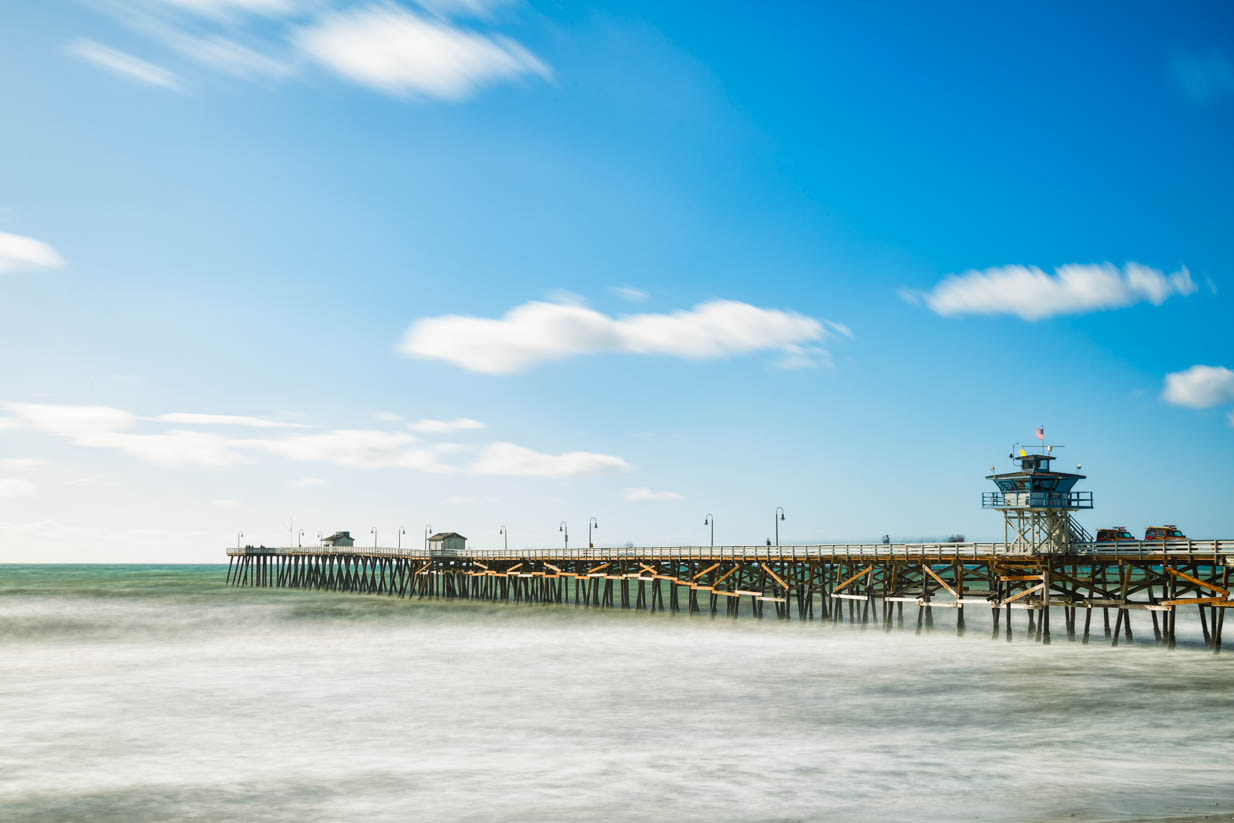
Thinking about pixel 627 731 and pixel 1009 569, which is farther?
pixel 1009 569

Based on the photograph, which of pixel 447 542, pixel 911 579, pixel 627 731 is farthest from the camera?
pixel 447 542

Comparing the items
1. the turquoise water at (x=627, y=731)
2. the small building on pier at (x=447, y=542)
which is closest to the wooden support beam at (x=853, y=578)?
the turquoise water at (x=627, y=731)

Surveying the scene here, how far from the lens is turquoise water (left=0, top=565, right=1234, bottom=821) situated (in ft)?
57.4

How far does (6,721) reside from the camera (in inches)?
1076

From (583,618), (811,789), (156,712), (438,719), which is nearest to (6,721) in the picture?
(156,712)

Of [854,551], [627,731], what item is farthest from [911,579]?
[627,731]

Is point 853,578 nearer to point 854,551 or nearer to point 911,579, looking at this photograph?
point 854,551

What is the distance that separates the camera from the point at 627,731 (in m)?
24.8

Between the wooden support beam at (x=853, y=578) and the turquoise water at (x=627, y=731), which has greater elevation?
the wooden support beam at (x=853, y=578)

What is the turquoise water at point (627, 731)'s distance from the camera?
17.5 metres

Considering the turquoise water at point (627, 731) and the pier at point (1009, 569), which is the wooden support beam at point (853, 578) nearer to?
the pier at point (1009, 569)

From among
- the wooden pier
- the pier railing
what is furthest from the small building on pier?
the pier railing

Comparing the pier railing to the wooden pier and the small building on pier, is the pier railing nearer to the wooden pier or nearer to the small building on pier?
the wooden pier

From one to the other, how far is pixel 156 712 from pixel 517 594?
52890mm
